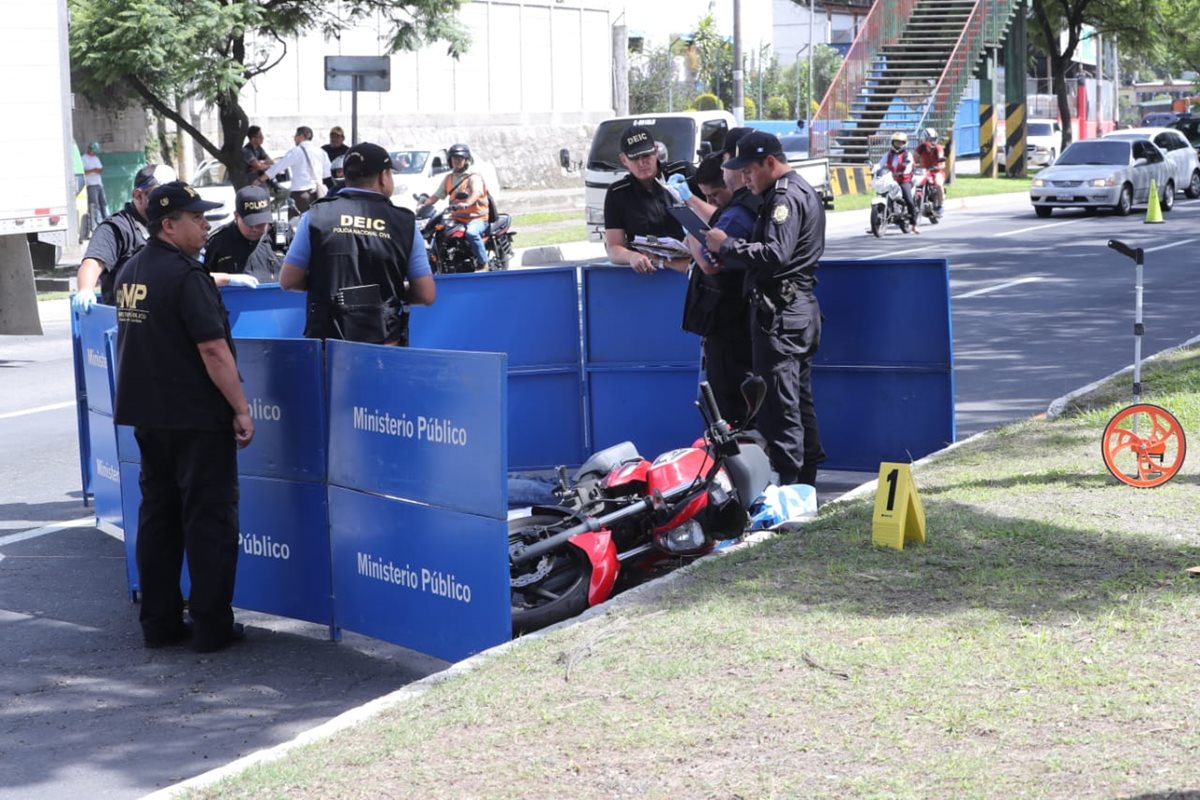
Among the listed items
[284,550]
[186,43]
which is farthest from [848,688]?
[186,43]

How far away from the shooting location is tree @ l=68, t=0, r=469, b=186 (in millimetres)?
28328

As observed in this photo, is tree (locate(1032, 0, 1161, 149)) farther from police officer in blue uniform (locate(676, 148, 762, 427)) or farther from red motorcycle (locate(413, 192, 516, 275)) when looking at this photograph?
police officer in blue uniform (locate(676, 148, 762, 427))

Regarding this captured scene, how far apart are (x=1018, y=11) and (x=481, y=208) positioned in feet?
101

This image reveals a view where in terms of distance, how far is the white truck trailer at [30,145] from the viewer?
15.6 m

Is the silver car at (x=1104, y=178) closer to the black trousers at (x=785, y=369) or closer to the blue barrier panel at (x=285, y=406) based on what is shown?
the black trousers at (x=785, y=369)

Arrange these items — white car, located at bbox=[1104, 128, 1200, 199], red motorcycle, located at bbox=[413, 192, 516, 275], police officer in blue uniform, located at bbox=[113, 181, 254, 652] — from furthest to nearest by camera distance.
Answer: white car, located at bbox=[1104, 128, 1200, 199] < red motorcycle, located at bbox=[413, 192, 516, 275] < police officer in blue uniform, located at bbox=[113, 181, 254, 652]

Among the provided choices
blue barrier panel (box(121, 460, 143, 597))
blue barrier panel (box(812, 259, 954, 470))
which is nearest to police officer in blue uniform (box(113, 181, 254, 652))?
blue barrier panel (box(121, 460, 143, 597))

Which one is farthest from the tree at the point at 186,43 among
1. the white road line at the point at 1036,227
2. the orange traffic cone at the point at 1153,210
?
the orange traffic cone at the point at 1153,210

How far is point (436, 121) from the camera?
148 feet

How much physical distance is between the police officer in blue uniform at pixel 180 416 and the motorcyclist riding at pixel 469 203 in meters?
12.7

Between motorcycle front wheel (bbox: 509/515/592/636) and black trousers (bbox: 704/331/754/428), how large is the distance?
2051mm

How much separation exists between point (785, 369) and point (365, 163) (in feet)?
7.64

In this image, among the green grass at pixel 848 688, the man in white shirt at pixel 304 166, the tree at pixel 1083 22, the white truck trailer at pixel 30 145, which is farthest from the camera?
the tree at pixel 1083 22

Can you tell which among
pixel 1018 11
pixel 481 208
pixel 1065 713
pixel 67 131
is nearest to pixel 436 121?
pixel 1018 11
